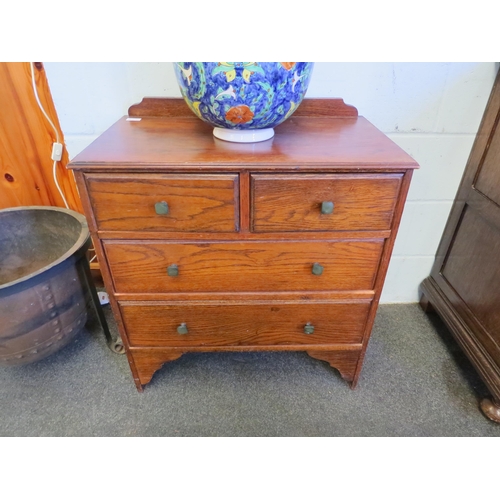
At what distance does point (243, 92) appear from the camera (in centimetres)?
79

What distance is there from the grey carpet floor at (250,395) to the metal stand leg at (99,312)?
3 cm

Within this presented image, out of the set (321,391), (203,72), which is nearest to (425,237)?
(321,391)

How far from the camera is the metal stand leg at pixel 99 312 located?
46.6 inches

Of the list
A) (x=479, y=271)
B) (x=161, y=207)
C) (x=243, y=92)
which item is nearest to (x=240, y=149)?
(x=243, y=92)

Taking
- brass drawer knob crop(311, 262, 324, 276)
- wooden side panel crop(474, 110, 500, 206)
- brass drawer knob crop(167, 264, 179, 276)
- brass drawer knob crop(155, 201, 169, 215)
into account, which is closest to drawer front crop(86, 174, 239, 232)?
brass drawer knob crop(155, 201, 169, 215)

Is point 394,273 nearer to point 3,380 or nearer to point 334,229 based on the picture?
point 334,229

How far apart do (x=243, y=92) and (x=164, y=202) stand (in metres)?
0.31

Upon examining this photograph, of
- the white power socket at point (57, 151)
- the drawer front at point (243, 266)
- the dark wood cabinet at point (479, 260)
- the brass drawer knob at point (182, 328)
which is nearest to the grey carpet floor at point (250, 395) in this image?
the dark wood cabinet at point (479, 260)

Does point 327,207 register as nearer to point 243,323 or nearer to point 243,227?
point 243,227

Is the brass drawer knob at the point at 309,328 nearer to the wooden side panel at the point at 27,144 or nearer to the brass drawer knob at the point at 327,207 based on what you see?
the brass drawer knob at the point at 327,207

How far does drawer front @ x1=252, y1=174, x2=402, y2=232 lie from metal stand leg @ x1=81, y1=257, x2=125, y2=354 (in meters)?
0.67

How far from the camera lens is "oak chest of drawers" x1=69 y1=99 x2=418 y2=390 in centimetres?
79

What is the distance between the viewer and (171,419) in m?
1.13

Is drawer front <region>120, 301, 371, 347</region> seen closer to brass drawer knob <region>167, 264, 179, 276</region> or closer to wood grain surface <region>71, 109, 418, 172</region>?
brass drawer knob <region>167, 264, 179, 276</region>
